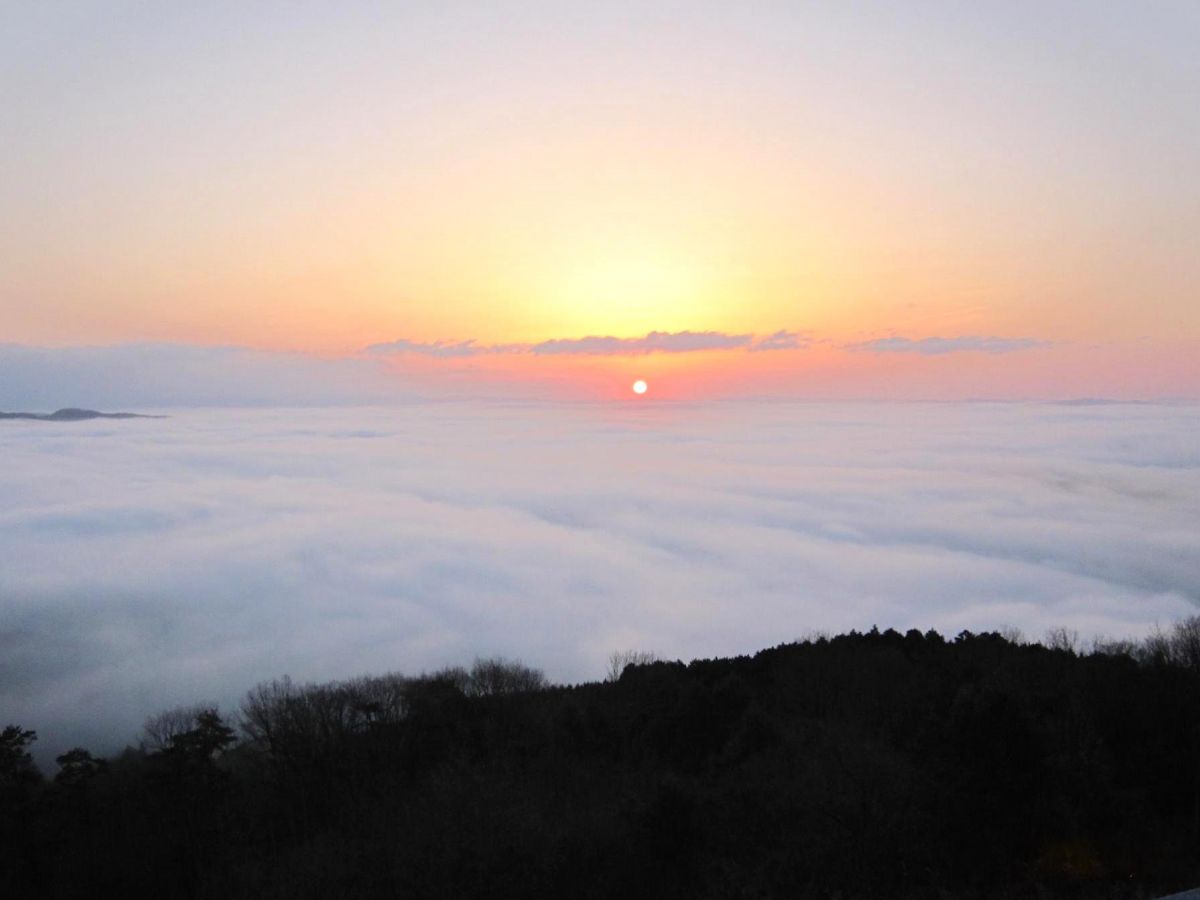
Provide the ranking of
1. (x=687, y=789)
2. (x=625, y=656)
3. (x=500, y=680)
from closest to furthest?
(x=687, y=789)
(x=500, y=680)
(x=625, y=656)

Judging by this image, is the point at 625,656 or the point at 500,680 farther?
the point at 625,656

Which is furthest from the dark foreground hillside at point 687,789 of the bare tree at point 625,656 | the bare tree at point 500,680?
the bare tree at point 625,656

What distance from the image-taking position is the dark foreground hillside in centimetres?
1527

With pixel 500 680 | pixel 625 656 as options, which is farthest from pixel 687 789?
pixel 625 656

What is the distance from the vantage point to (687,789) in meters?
19.2

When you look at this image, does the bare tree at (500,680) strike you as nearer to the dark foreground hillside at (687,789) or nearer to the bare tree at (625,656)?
the dark foreground hillside at (687,789)

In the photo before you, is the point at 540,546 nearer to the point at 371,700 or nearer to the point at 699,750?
the point at 371,700

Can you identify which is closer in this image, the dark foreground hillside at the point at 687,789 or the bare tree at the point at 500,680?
the dark foreground hillside at the point at 687,789

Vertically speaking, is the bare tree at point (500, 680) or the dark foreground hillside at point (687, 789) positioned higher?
the dark foreground hillside at point (687, 789)

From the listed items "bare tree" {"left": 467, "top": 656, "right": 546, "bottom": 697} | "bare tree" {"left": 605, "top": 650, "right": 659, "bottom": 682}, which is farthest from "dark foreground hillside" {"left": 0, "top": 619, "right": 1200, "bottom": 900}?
"bare tree" {"left": 605, "top": 650, "right": 659, "bottom": 682}

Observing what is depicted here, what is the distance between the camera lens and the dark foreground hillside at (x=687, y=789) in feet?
50.1

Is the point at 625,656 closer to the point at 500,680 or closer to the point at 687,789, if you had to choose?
the point at 500,680

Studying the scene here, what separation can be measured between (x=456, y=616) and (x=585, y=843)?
5220 cm

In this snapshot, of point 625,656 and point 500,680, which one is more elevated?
point 500,680
